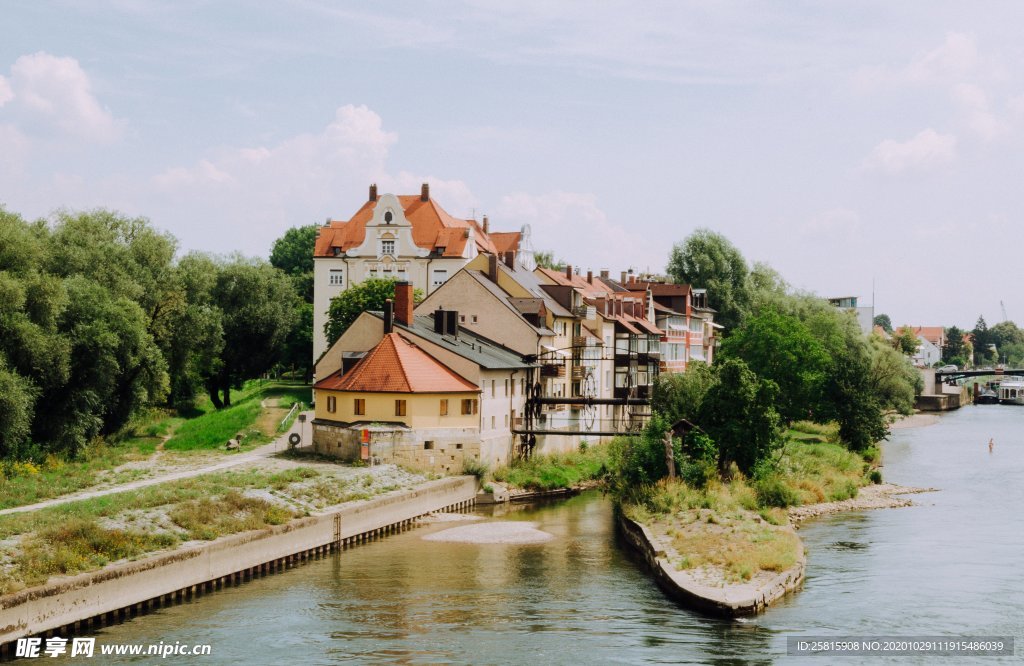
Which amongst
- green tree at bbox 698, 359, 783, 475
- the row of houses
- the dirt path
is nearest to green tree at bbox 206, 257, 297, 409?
the row of houses

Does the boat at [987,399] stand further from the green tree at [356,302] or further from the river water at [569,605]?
the river water at [569,605]

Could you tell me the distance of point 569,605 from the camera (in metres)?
30.1

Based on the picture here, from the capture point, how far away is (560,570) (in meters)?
34.9

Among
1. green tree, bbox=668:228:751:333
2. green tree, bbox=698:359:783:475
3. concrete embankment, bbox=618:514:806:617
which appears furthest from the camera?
green tree, bbox=668:228:751:333

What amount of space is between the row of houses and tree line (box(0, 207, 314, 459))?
6.40 m

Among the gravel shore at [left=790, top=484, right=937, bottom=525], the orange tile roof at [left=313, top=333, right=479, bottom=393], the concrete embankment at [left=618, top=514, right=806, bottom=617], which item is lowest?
the concrete embankment at [left=618, top=514, right=806, bottom=617]

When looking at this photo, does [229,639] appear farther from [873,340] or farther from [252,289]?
[873,340]

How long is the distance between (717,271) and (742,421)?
6210 cm

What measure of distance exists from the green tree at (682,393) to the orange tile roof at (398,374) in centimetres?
896

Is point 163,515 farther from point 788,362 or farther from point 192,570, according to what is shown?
point 788,362

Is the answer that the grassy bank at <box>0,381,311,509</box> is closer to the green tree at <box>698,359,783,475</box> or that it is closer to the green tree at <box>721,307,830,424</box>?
the green tree at <box>698,359,783,475</box>

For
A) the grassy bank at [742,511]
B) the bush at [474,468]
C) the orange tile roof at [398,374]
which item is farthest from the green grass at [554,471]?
the grassy bank at [742,511]

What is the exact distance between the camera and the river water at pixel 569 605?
2572cm

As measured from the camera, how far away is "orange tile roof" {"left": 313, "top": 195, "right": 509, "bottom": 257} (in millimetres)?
80312
